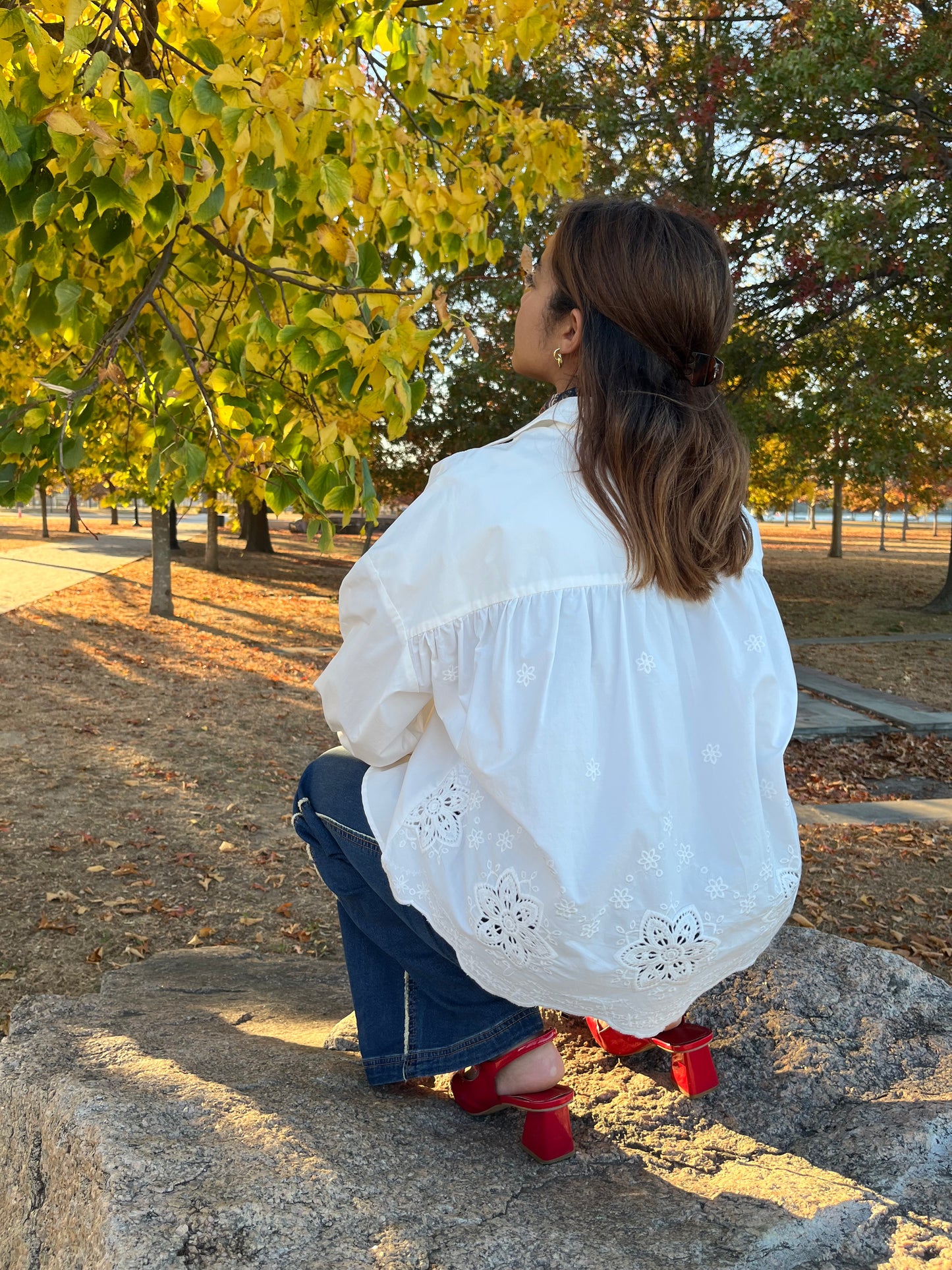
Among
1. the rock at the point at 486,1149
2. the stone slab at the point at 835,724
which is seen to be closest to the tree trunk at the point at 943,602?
the stone slab at the point at 835,724

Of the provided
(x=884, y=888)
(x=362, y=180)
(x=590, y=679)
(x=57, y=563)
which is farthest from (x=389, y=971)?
(x=57, y=563)

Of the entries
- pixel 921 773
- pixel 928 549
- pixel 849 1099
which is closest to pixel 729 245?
pixel 921 773

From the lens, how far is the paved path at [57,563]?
50.4ft

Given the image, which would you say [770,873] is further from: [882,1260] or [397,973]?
[397,973]

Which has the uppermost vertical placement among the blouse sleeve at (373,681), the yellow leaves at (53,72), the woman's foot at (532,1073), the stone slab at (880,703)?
the yellow leaves at (53,72)

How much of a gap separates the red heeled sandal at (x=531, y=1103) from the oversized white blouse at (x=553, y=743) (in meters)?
0.20

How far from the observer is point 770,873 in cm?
192

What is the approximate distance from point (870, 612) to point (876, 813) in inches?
443

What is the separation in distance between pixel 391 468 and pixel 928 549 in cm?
2730

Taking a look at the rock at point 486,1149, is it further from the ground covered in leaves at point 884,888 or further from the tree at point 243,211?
the ground covered in leaves at point 884,888

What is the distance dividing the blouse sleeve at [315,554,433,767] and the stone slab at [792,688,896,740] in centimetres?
609

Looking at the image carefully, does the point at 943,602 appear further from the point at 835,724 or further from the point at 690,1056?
the point at 690,1056

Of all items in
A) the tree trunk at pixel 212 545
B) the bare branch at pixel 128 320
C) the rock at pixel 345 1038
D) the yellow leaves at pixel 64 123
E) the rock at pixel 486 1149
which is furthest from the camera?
the tree trunk at pixel 212 545

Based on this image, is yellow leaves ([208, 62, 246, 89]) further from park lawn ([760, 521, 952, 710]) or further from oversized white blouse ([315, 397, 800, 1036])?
park lawn ([760, 521, 952, 710])
